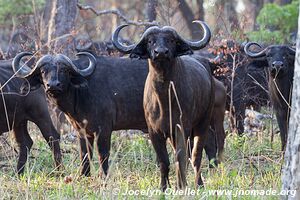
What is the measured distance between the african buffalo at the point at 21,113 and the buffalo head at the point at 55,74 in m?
0.81

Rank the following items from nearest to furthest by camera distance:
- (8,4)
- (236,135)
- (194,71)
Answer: (194,71)
(236,135)
(8,4)

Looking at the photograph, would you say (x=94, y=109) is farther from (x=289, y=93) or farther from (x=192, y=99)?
(x=289, y=93)

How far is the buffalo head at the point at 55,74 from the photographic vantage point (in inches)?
370

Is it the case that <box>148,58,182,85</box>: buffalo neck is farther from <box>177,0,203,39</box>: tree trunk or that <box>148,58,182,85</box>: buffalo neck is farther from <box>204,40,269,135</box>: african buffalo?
<box>177,0,203,39</box>: tree trunk

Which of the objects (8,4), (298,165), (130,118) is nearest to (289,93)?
(130,118)

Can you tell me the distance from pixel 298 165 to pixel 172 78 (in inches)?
103

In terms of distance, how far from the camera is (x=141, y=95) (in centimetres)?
1070

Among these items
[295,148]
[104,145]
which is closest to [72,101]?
[104,145]

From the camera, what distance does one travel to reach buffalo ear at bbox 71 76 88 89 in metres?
9.91

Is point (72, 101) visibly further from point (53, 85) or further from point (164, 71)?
point (164, 71)

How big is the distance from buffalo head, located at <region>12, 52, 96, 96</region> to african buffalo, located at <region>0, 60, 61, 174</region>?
813 mm

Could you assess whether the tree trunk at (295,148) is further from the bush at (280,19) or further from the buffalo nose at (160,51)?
the bush at (280,19)

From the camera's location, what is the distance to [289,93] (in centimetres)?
1134

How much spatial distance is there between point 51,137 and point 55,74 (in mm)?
1660
